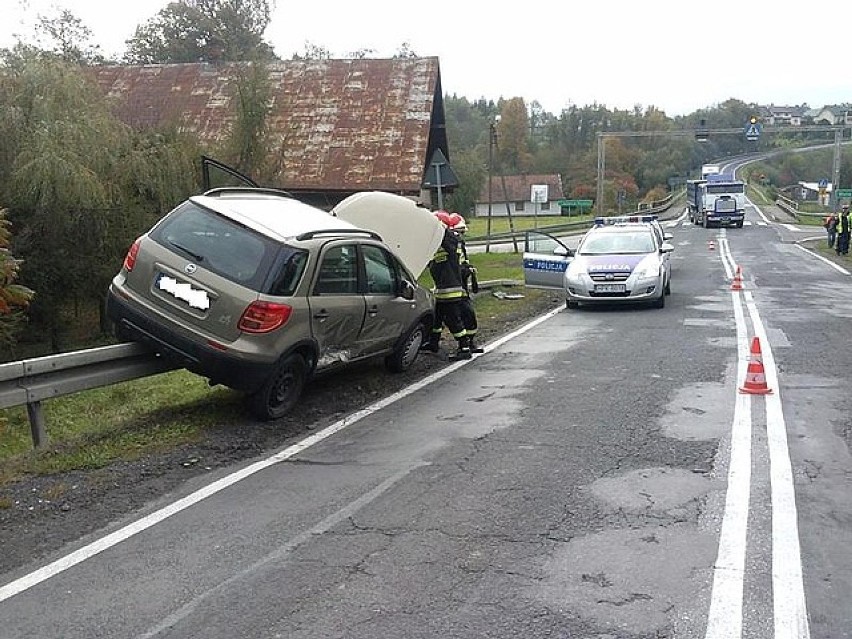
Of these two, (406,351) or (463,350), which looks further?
(463,350)

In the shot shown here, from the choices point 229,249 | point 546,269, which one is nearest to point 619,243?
point 546,269

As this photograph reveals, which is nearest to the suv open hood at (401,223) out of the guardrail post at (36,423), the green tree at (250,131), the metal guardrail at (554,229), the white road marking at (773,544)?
the white road marking at (773,544)

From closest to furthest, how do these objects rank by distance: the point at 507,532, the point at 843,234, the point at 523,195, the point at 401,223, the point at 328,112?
1. the point at 507,532
2. the point at 401,223
3. the point at 328,112
4. the point at 843,234
5. the point at 523,195

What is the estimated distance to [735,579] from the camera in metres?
4.42

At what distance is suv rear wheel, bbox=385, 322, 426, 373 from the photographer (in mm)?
10133

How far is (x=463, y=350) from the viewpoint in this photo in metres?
11.5

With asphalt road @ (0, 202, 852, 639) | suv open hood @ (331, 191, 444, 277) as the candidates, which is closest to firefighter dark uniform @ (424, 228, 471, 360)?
suv open hood @ (331, 191, 444, 277)

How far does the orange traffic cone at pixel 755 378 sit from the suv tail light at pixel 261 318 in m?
4.73

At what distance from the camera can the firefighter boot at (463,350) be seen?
11409 millimetres

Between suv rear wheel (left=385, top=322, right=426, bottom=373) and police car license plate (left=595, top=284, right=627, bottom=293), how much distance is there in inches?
259

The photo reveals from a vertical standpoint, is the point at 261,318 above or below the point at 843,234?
above

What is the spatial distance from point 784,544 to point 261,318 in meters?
4.42

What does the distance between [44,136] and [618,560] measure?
1401 centimetres

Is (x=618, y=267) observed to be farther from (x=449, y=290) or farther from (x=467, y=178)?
(x=467, y=178)
